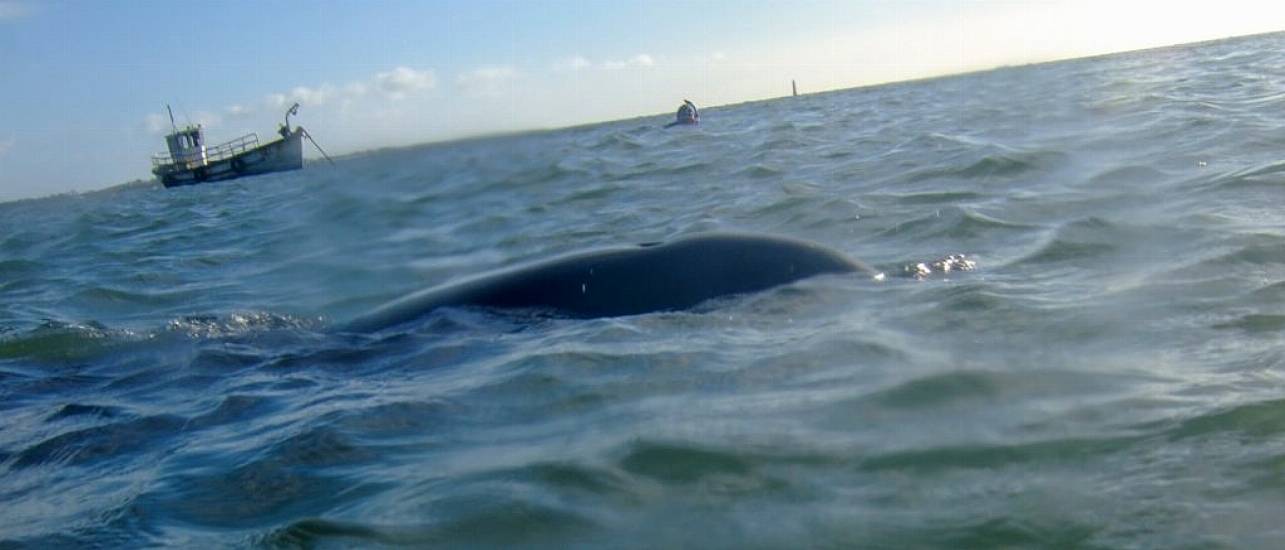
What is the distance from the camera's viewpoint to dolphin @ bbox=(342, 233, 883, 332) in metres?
5.99

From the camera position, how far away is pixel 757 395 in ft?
14.4

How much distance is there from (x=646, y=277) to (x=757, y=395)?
1.81m

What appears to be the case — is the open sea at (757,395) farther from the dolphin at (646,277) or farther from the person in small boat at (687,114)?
the person in small boat at (687,114)

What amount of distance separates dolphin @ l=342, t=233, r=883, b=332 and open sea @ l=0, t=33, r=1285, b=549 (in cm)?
15

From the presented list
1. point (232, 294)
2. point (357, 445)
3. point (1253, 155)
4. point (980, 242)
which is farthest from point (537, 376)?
point (1253, 155)

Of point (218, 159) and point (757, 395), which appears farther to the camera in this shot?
point (218, 159)

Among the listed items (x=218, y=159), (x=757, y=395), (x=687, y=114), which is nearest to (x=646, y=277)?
(x=757, y=395)

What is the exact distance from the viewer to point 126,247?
15156 millimetres

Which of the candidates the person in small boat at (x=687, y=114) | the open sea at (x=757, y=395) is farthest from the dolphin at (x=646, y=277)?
the person in small boat at (x=687, y=114)

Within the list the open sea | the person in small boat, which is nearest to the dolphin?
the open sea

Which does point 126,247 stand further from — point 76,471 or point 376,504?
point 376,504

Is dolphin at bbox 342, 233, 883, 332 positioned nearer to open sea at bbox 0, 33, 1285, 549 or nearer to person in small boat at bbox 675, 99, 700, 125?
open sea at bbox 0, 33, 1285, 549

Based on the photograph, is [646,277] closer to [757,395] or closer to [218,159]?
[757,395]

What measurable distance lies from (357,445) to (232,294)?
6.33 m
